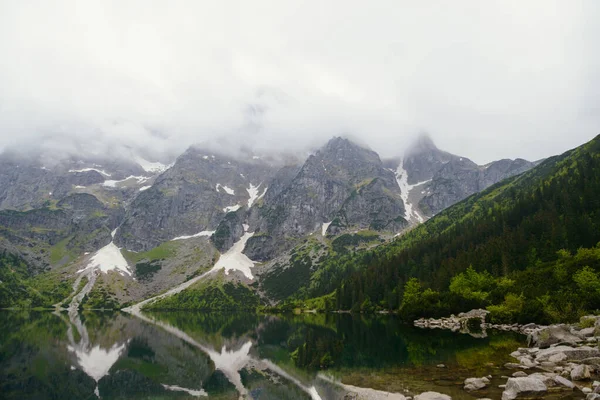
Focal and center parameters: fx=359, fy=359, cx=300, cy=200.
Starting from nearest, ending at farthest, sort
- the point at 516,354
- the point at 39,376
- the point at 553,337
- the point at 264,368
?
the point at 516,354, the point at 553,337, the point at 39,376, the point at 264,368

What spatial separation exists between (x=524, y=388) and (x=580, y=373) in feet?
17.8

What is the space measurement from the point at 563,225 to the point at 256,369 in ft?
288

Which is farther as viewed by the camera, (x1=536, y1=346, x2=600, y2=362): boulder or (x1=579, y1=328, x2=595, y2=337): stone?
(x1=579, y1=328, x2=595, y2=337): stone

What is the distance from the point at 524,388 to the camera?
20.3 meters

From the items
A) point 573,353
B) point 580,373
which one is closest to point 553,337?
point 573,353

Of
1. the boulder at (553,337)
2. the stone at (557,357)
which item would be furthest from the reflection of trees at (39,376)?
the boulder at (553,337)

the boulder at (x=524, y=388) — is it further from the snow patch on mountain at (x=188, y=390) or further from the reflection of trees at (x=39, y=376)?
the reflection of trees at (x=39, y=376)

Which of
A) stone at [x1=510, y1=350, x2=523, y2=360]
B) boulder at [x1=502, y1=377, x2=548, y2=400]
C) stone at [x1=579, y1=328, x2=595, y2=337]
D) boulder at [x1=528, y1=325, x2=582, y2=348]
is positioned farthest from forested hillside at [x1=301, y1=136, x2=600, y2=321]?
boulder at [x1=502, y1=377, x2=548, y2=400]

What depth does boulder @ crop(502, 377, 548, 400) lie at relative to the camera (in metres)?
20.0

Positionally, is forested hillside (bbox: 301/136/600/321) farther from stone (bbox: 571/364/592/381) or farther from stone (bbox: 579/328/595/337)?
stone (bbox: 571/364/592/381)

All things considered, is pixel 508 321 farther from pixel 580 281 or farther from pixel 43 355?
pixel 43 355

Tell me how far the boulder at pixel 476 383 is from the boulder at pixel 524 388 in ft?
9.33

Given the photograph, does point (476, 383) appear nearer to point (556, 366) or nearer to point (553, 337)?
point (556, 366)

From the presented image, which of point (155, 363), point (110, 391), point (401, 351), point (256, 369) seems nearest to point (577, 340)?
point (401, 351)
